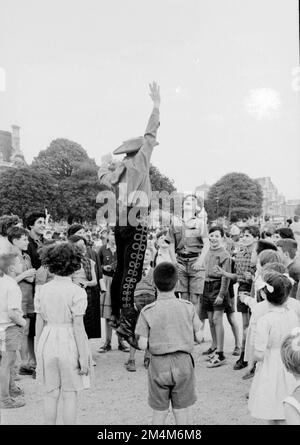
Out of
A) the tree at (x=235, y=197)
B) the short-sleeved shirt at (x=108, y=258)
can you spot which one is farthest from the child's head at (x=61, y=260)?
the tree at (x=235, y=197)

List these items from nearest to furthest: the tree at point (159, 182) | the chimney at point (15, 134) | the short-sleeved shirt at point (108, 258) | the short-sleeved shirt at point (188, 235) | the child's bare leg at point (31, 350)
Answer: the child's bare leg at point (31, 350) < the short-sleeved shirt at point (188, 235) < the short-sleeved shirt at point (108, 258) < the chimney at point (15, 134) < the tree at point (159, 182)

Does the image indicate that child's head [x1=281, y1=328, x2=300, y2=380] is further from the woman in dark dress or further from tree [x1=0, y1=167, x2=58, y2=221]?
tree [x1=0, y1=167, x2=58, y2=221]

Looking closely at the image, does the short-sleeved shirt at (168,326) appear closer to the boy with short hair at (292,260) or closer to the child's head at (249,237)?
the boy with short hair at (292,260)

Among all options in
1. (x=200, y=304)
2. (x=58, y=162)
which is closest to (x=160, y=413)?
(x=200, y=304)

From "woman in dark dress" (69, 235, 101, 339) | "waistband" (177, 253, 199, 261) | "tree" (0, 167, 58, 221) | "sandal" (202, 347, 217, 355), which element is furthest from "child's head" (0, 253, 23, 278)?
"tree" (0, 167, 58, 221)

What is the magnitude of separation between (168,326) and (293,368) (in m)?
0.90

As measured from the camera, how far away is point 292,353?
2186 mm

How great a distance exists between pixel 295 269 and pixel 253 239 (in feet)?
3.42

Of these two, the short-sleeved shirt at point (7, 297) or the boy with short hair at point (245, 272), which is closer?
the short-sleeved shirt at point (7, 297)

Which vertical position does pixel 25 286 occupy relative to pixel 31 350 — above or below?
above

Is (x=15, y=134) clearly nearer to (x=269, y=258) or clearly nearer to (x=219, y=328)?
(x=219, y=328)

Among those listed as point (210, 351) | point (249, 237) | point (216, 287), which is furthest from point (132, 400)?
point (249, 237)

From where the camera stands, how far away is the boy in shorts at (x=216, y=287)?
201 inches

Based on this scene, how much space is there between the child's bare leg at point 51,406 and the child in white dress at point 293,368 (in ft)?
5.06
